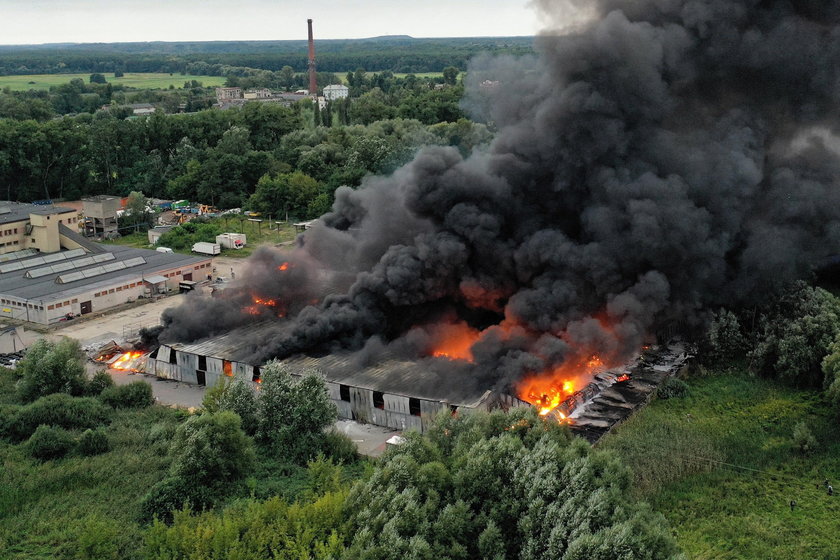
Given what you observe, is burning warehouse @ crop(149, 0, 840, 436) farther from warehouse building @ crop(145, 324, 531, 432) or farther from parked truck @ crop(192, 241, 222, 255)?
parked truck @ crop(192, 241, 222, 255)

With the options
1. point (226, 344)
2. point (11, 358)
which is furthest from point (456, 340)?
point (11, 358)

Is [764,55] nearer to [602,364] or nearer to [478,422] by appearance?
[602,364]

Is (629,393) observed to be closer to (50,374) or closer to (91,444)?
(91,444)

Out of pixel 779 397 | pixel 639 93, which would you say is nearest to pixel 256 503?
pixel 779 397

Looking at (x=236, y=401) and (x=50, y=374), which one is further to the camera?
(x=50, y=374)

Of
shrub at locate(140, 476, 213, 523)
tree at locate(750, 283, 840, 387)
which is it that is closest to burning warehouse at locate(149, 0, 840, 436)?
tree at locate(750, 283, 840, 387)

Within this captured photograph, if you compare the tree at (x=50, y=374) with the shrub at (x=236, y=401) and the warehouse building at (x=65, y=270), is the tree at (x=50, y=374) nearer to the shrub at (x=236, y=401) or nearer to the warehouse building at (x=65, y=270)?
the shrub at (x=236, y=401)

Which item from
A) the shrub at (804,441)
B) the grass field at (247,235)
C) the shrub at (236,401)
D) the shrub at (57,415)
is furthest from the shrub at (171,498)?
the grass field at (247,235)
